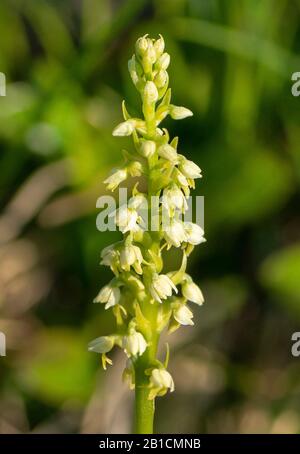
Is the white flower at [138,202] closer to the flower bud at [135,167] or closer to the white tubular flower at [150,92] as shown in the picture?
the flower bud at [135,167]

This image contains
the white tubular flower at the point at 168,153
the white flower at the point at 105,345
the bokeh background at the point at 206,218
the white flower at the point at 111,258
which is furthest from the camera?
the bokeh background at the point at 206,218

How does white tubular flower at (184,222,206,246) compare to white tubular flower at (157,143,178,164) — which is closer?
white tubular flower at (157,143,178,164)

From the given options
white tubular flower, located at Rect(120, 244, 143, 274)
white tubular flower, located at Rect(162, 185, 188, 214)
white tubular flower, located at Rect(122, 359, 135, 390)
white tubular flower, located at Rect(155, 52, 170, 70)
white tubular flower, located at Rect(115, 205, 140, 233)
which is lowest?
white tubular flower, located at Rect(122, 359, 135, 390)

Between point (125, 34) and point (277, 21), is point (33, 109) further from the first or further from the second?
point (277, 21)

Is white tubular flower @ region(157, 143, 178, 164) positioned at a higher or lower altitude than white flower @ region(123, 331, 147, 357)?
higher

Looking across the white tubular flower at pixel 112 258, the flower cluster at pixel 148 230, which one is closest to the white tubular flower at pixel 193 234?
the flower cluster at pixel 148 230

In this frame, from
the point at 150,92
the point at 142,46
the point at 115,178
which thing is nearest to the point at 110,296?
the point at 115,178

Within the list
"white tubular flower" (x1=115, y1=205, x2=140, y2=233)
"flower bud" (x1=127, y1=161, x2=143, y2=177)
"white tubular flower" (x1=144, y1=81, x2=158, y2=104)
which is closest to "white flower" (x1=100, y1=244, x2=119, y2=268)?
"white tubular flower" (x1=115, y1=205, x2=140, y2=233)

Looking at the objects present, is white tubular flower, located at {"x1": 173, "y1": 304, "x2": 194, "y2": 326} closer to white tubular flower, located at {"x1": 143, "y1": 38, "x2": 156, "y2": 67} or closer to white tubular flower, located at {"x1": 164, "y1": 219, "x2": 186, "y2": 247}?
white tubular flower, located at {"x1": 164, "y1": 219, "x2": 186, "y2": 247}
